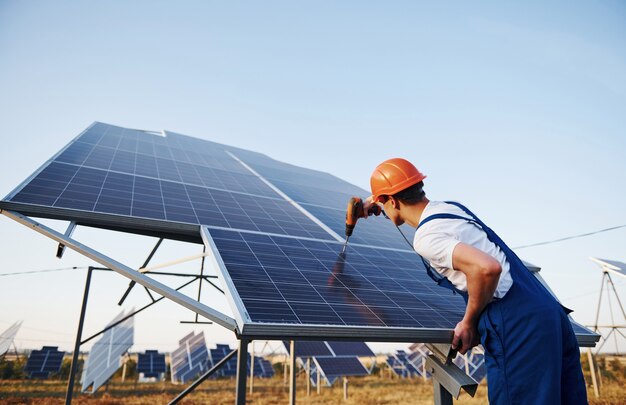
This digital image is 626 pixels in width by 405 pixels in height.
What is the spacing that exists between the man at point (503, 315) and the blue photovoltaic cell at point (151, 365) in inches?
1116

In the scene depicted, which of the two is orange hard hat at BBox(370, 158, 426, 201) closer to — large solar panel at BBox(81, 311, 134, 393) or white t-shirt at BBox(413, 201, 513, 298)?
white t-shirt at BBox(413, 201, 513, 298)

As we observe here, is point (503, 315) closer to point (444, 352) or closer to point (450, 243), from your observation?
point (450, 243)

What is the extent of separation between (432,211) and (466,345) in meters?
0.91

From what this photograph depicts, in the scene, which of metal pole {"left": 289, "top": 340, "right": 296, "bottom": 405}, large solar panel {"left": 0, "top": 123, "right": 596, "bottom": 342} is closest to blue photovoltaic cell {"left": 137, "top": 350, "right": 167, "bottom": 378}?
metal pole {"left": 289, "top": 340, "right": 296, "bottom": 405}

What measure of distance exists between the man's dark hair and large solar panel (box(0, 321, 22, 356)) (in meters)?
26.7

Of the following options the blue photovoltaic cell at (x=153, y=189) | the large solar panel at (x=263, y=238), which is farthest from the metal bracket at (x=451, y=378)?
the blue photovoltaic cell at (x=153, y=189)

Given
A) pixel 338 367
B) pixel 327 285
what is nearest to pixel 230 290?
pixel 327 285

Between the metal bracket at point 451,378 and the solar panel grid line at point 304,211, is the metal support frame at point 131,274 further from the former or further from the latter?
the solar panel grid line at point 304,211

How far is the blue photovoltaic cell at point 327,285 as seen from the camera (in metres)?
3.84

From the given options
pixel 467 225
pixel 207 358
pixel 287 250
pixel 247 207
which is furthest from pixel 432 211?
pixel 207 358

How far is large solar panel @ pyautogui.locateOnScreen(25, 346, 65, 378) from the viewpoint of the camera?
2470 centimetres

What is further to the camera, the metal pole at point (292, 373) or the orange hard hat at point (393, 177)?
the metal pole at point (292, 373)

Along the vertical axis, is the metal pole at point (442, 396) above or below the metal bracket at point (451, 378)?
below

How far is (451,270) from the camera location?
2.56 meters
